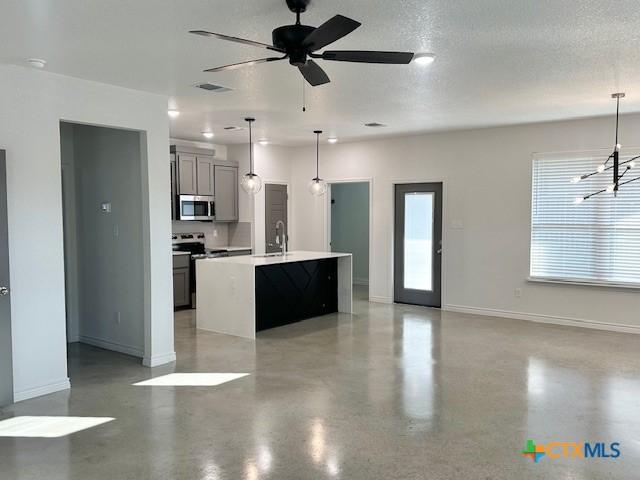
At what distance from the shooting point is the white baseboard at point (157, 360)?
16.7ft

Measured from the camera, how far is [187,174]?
809cm

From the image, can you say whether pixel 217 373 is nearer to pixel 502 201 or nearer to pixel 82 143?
pixel 82 143

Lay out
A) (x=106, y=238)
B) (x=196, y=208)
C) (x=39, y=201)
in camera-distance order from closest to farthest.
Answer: (x=39, y=201) < (x=106, y=238) < (x=196, y=208)

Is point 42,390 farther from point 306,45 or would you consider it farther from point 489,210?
point 489,210

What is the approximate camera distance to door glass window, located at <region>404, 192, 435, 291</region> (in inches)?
322

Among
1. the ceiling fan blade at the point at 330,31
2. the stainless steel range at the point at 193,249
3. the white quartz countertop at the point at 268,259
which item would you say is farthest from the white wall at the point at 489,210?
the ceiling fan blade at the point at 330,31

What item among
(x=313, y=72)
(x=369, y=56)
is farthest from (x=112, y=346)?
(x=369, y=56)

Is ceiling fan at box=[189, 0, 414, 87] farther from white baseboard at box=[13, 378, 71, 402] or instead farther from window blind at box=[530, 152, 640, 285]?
window blind at box=[530, 152, 640, 285]

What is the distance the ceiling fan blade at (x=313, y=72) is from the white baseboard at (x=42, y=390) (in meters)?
3.31

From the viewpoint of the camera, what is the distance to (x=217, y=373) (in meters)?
4.84

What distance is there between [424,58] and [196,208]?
5207 mm

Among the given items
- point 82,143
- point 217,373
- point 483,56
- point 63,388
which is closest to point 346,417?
point 217,373

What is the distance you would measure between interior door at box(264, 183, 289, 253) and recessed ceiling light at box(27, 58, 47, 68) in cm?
529

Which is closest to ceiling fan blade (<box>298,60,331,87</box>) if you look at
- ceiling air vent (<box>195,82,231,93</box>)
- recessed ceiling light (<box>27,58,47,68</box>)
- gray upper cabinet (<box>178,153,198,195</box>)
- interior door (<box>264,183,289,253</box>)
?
ceiling air vent (<box>195,82,231,93</box>)
